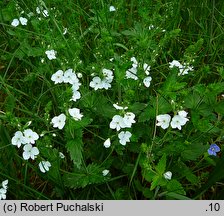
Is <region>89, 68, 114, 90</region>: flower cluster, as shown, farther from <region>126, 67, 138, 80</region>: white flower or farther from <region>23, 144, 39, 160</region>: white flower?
<region>23, 144, 39, 160</region>: white flower

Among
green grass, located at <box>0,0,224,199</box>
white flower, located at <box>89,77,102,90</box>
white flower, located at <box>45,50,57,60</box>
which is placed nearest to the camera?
green grass, located at <box>0,0,224,199</box>

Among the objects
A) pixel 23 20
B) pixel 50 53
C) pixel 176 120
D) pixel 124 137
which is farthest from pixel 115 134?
pixel 23 20

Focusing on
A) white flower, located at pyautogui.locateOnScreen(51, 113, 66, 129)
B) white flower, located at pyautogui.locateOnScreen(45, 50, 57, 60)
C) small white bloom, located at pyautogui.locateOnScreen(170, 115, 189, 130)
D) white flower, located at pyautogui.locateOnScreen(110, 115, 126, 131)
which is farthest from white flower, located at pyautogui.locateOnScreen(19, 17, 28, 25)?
small white bloom, located at pyautogui.locateOnScreen(170, 115, 189, 130)

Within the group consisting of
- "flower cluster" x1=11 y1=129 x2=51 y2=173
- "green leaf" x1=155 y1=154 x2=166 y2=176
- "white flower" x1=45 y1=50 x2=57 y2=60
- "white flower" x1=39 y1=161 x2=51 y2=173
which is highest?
"white flower" x1=45 y1=50 x2=57 y2=60

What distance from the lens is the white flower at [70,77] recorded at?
2166 millimetres

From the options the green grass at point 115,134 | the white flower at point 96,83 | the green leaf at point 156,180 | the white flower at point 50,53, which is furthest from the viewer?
the white flower at point 50,53

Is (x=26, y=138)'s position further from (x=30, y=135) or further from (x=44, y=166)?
(x=44, y=166)

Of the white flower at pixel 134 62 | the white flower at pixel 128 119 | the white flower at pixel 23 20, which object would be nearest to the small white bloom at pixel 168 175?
the white flower at pixel 128 119

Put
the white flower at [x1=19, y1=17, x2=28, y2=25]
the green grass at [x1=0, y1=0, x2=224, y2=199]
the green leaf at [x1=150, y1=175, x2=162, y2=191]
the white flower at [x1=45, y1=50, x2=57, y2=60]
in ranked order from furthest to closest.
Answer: the white flower at [x1=19, y1=17, x2=28, y2=25]
the white flower at [x1=45, y1=50, x2=57, y2=60]
the green grass at [x1=0, y1=0, x2=224, y2=199]
the green leaf at [x1=150, y1=175, x2=162, y2=191]

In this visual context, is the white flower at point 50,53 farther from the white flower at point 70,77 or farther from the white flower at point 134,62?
the white flower at point 134,62

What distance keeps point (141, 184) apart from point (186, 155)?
1.05 ft

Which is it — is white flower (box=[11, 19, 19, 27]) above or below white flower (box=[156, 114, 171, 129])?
above

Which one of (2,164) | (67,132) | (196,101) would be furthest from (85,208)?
(196,101)

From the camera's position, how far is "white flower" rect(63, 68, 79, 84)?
217cm
